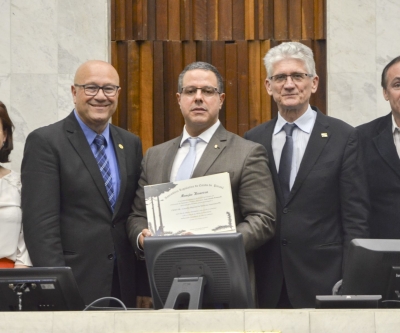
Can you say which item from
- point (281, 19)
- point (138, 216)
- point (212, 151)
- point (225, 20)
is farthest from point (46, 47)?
point (212, 151)

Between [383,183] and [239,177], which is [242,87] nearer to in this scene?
[383,183]

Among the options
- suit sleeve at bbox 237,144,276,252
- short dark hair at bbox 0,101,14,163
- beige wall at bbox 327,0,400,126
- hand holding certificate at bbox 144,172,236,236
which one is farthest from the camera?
beige wall at bbox 327,0,400,126

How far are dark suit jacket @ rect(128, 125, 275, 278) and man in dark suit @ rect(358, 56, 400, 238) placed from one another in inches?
35.8

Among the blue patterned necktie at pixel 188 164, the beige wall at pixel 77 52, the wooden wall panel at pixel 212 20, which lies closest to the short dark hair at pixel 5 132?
the blue patterned necktie at pixel 188 164

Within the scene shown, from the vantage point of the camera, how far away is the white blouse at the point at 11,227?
5133 mm

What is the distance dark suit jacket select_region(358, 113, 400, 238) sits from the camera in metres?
5.48

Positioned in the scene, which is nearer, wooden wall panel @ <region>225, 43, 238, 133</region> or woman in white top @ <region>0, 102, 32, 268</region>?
woman in white top @ <region>0, 102, 32, 268</region>

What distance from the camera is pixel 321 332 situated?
11.2 ft

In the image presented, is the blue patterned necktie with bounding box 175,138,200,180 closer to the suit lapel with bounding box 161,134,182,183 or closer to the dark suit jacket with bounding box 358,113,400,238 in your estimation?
the suit lapel with bounding box 161,134,182,183

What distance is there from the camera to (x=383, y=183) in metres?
5.54

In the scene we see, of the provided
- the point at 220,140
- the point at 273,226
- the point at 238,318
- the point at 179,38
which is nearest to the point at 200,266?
the point at 238,318

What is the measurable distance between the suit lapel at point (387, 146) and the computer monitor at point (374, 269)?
6.05 feet

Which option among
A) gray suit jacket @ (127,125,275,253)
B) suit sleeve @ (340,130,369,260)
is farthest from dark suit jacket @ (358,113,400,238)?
gray suit jacket @ (127,125,275,253)

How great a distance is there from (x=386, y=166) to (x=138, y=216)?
175 centimetres
